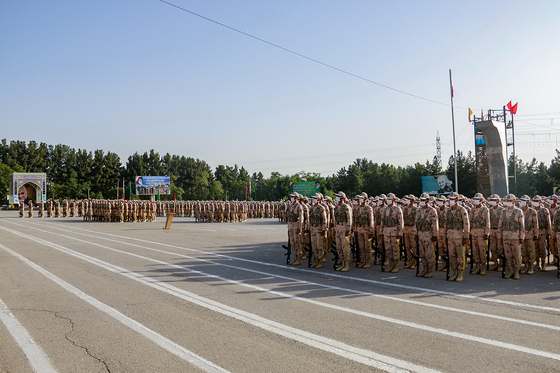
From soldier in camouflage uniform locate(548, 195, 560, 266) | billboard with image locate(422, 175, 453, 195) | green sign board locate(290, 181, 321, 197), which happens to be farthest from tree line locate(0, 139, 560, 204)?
soldier in camouflage uniform locate(548, 195, 560, 266)

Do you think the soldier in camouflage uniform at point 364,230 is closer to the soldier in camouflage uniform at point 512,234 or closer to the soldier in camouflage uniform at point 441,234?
the soldier in camouflage uniform at point 441,234

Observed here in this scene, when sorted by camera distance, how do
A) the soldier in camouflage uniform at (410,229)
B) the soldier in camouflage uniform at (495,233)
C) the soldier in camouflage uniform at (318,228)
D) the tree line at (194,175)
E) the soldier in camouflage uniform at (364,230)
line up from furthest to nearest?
the tree line at (194,175) < the soldier in camouflage uniform at (410,229) < the soldier in camouflage uniform at (364,230) < the soldier in camouflage uniform at (318,228) < the soldier in camouflage uniform at (495,233)

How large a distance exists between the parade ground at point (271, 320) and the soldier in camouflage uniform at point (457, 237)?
2.29 ft

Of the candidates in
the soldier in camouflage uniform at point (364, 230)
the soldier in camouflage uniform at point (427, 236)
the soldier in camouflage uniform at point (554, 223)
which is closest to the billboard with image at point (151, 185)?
the soldier in camouflage uniform at point (364, 230)

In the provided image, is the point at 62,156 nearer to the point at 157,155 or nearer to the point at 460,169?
the point at 157,155

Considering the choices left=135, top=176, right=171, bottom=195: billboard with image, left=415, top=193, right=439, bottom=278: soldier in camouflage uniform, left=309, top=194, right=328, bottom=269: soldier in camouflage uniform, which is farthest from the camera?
left=135, top=176, right=171, bottom=195: billboard with image

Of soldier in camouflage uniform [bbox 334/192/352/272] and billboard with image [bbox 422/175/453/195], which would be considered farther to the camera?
billboard with image [bbox 422/175/453/195]

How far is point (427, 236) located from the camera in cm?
1048

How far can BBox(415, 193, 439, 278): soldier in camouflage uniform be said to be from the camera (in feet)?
34.0

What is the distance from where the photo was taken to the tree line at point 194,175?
54.5m

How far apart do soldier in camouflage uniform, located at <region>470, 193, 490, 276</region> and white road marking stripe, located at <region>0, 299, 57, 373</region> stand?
979 centimetres

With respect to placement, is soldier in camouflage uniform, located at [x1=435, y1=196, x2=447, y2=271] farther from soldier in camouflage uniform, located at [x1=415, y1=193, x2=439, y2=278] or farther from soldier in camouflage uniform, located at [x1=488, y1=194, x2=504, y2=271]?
soldier in camouflage uniform, located at [x1=488, y1=194, x2=504, y2=271]

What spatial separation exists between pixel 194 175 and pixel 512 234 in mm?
106985

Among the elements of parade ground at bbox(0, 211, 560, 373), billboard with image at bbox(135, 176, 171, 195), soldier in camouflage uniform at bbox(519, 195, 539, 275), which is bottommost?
parade ground at bbox(0, 211, 560, 373)
